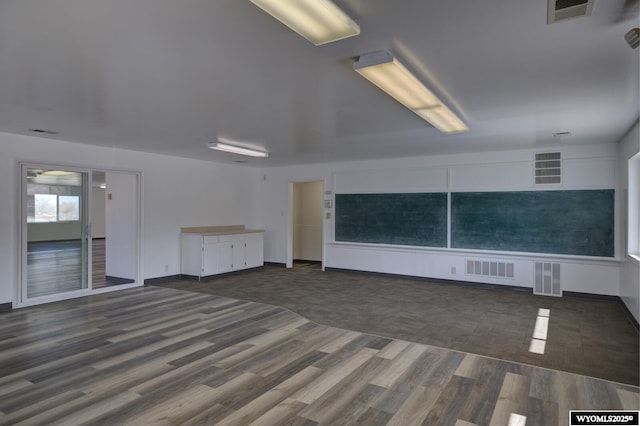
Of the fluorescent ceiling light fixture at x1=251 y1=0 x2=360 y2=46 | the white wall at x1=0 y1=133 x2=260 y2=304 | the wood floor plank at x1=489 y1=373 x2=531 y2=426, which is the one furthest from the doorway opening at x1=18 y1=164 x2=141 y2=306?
the wood floor plank at x1=489 y1=373 x2=531 y2=426

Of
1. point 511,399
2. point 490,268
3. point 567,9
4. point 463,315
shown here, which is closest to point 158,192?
point 463,315

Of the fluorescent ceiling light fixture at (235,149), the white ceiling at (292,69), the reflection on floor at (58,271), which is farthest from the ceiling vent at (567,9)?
the reflection on floor at (58,271)

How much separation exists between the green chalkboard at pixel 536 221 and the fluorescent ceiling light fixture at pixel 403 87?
2869 millimetres

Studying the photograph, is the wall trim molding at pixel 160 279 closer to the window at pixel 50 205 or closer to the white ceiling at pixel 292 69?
the white ceiling at pixel 292 69

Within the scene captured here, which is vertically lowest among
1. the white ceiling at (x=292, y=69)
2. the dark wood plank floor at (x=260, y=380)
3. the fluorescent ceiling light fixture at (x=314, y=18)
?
the dark wood plank floor at (x=260, y=380)

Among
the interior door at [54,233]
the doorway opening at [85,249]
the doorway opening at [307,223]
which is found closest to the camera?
the doorway opening at [85,249]

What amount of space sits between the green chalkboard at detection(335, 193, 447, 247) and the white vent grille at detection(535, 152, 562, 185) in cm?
158

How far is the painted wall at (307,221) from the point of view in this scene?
32.0 ft

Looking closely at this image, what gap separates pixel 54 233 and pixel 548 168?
48.5 ft

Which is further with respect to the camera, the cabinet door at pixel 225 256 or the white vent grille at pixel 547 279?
the cabinet door at pixel 225 256

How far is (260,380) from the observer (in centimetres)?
287

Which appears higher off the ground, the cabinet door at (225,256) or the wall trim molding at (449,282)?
the cabinet door at (225,256)

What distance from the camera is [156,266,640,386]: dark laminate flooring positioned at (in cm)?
343

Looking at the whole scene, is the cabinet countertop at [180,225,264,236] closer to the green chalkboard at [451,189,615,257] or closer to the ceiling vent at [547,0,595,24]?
the green chalkboard at [451,189,615,257]
